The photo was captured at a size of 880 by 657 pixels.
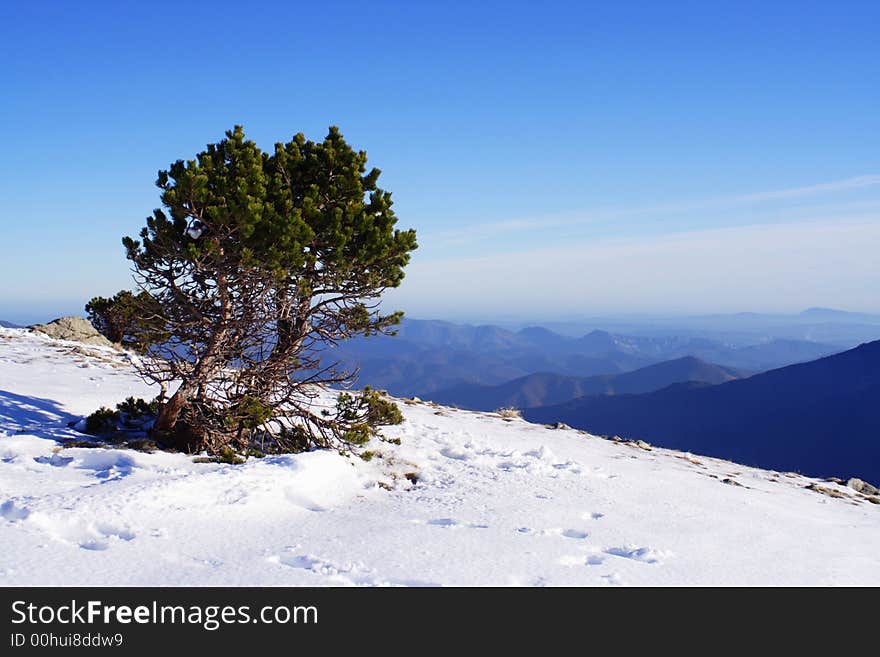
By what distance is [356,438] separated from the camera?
11.0m

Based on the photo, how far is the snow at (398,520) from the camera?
233 inches

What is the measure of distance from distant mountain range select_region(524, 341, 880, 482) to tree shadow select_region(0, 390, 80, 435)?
11888 cm

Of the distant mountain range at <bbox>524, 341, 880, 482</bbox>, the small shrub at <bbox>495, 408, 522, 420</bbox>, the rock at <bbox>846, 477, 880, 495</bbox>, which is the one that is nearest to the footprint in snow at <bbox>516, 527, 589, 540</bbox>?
the small shrub at <bbox>495, 408, 522, 420</bbox>

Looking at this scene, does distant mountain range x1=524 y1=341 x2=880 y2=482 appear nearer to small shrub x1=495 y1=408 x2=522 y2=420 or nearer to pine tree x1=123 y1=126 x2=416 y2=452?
small shrub x1=495 y1=408 x2=522 y2=420

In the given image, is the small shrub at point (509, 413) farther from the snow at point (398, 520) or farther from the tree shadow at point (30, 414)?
the tree shadow at point (30, 414)

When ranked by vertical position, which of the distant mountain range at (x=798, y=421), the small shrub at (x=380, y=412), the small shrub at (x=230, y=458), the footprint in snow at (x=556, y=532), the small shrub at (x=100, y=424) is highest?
the small shrub at (x=380, y=412)

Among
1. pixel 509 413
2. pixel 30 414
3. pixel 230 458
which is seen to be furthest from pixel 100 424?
pixel 509 413

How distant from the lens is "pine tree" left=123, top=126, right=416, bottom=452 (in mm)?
9469

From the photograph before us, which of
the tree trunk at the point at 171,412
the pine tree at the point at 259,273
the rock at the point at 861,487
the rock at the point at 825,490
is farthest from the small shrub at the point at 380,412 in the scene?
the rock at the point at 861,487

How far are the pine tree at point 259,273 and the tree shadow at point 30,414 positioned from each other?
2.55 metres

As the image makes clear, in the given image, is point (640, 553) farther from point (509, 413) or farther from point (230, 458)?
point (509, 413)

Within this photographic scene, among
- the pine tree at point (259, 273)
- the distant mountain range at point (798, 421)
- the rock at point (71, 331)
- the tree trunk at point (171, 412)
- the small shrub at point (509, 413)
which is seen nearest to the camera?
the pine tree at point (259, 273)
